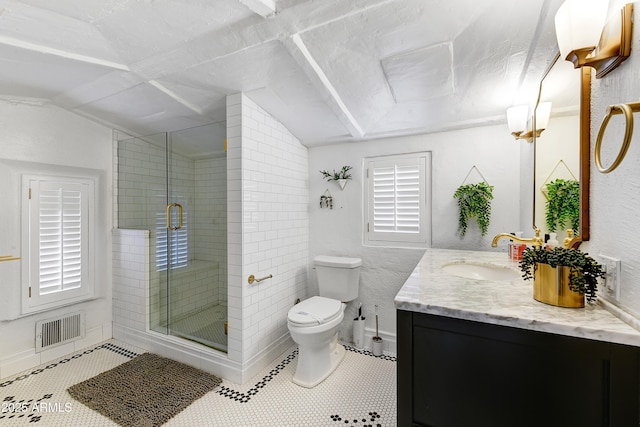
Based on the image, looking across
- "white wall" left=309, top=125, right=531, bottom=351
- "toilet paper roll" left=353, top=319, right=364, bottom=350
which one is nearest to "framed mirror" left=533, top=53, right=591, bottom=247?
"white wall" left=309, top=125, right=531, bottom=351

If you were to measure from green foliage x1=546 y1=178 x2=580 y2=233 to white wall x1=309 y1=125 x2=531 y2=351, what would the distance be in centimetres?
54

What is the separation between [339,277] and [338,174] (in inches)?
40.3

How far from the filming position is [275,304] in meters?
2.52

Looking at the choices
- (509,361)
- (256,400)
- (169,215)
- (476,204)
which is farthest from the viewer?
(169,215)

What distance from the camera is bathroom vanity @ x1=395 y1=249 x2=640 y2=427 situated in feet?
2.56

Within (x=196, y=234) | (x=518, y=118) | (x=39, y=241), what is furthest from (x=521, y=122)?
(x=39, y=241)

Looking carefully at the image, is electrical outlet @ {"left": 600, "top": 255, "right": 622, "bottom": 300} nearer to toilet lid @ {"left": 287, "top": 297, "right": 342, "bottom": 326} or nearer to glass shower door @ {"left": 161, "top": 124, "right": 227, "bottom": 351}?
toilet lid @ {"left": 287, "top": 297, "right": 342, "bottom": 326}

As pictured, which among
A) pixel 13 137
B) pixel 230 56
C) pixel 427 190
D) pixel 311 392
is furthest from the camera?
pixel 427 190


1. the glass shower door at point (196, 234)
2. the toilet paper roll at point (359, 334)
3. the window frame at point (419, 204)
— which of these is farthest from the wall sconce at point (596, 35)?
the toilet paper roll at point (359, 334)

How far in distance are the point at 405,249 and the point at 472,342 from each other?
5.34 feet

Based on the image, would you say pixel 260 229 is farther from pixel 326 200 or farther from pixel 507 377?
pixel 507 377

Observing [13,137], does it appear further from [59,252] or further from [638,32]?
[638,32]

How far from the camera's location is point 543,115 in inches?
58.8

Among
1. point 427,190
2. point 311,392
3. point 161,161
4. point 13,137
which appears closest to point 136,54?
point 161,161
